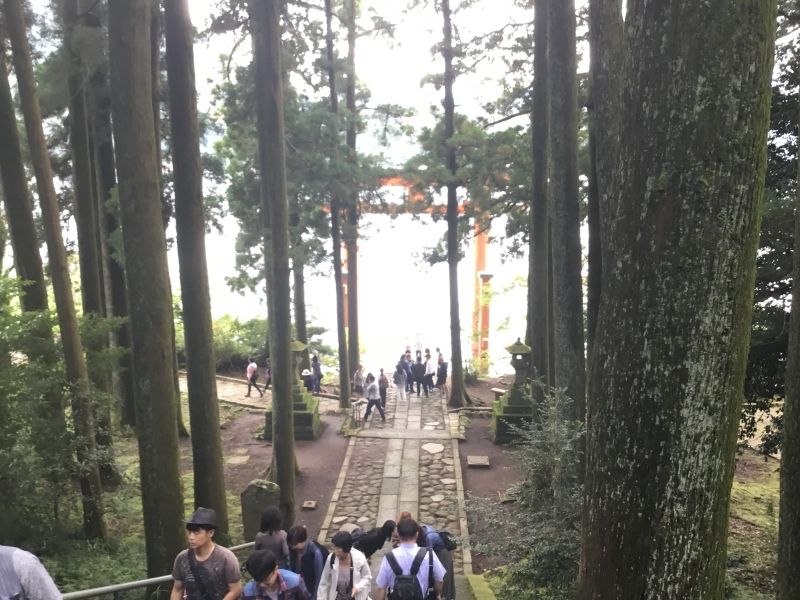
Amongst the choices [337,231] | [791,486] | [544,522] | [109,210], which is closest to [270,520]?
[544,522]

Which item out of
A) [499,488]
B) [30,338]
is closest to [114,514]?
[30,338]

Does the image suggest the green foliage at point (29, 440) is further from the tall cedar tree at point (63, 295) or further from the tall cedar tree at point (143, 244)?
the tall cedar tree at point (143, 244)

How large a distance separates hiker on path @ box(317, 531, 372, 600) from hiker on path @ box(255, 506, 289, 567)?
1.93 feet

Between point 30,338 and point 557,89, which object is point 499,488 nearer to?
point 557,89

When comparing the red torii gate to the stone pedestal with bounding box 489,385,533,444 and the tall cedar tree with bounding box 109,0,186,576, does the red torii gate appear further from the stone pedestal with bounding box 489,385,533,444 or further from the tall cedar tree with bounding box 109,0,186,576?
the tall cedar tree with bounding box 109,0,186,576

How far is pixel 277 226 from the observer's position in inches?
384

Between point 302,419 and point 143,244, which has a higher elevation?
point 143,244

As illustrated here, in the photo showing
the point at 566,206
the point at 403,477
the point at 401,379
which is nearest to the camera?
the point at 566,206

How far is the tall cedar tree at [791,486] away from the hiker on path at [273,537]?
3.63 metres

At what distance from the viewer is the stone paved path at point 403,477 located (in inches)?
394

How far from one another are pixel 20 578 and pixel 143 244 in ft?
12.0

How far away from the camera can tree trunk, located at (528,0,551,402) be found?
1127 centimetres

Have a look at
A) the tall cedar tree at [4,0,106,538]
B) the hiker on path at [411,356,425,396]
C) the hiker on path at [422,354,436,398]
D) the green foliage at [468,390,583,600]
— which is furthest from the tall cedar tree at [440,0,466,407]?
the tall cedar tree at [4,0,106,538]

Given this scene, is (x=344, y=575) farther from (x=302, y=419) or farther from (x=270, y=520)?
(x=302, y=419)
